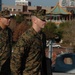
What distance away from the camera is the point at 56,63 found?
8836 millimetres

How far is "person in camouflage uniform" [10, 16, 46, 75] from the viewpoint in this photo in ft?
16.0

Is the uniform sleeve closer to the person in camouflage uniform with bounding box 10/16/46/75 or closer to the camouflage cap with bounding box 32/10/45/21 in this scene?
the person in camouflage uniform with bounding box 10/16/46/75

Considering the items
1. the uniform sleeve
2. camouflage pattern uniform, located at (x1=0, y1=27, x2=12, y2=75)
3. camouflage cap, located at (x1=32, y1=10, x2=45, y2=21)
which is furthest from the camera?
camouflage pattern uniform, located at (x1=0, y1=27, x2=12, y2=75)

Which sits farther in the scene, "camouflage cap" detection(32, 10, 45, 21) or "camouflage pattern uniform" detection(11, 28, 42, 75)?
"camouflage cap" detection(32, 10, 45, 21)

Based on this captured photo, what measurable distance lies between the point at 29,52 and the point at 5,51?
Answer: 0.53 m

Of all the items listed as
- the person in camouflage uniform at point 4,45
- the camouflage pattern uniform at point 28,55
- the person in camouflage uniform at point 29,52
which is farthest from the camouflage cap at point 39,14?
the person in camouflage uniform at point 4,45

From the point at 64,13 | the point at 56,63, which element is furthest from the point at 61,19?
the point at 56,63

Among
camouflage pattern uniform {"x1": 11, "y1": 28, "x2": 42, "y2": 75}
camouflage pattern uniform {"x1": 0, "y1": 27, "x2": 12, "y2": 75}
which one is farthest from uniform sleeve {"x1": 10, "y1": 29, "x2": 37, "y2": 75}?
camouflage pattern uniform {"x1": 0, "y1": 27, "x2": 12, "y2": 75}

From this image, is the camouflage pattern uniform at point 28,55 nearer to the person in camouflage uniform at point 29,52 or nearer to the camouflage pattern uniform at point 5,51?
the person in camouflage uniform at point 29,52

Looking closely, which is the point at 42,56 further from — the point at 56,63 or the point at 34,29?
the point at 56,63

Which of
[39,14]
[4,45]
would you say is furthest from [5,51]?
[39,14]

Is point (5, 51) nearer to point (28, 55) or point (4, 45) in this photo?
point (4, 45)

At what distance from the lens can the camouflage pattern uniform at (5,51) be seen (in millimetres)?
5322

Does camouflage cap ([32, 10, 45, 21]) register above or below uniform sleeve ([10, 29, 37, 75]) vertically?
above
